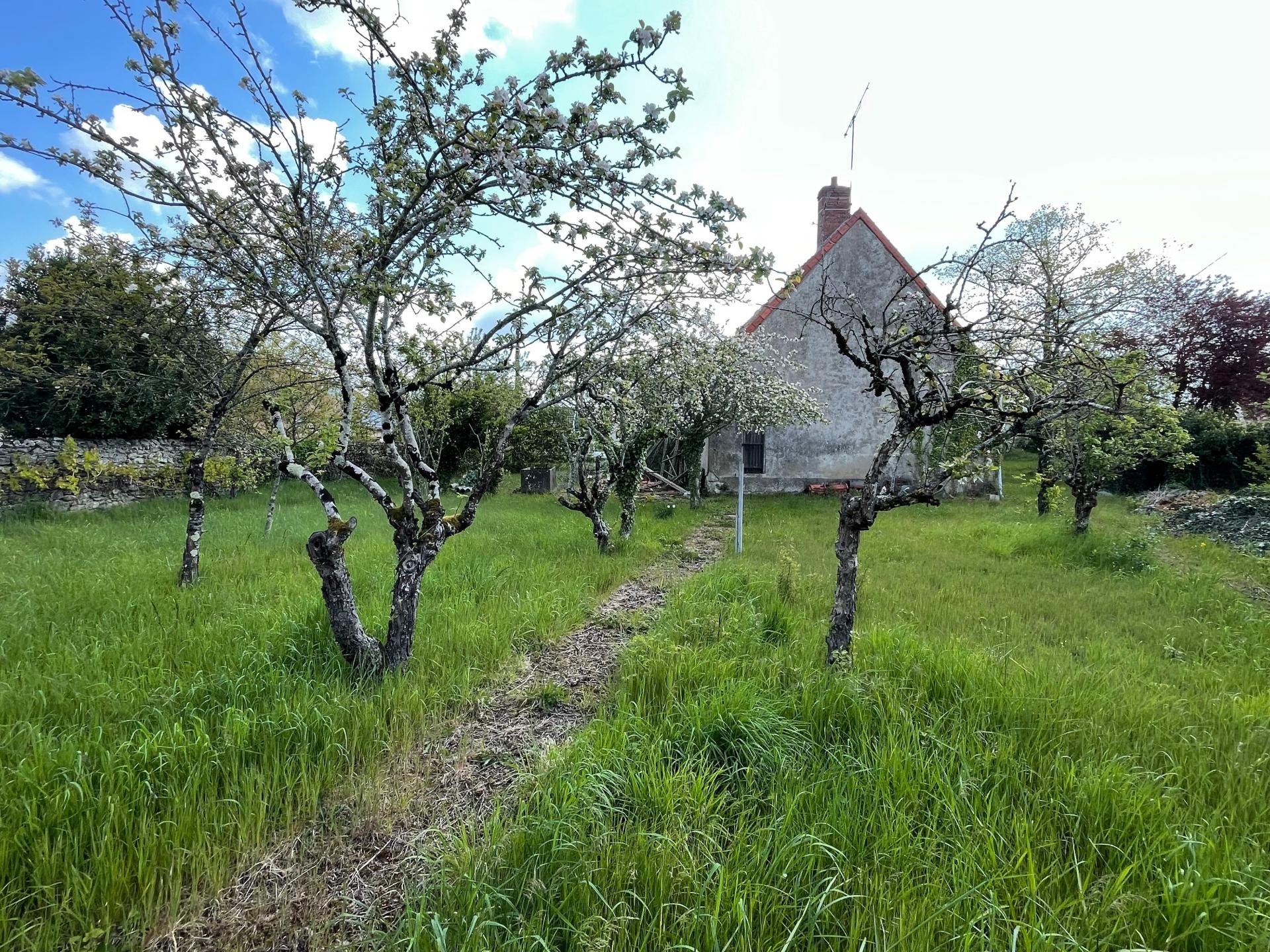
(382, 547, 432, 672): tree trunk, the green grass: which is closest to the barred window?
the green grass

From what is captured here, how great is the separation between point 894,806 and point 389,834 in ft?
8.17

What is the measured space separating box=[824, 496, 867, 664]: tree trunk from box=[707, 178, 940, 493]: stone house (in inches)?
472

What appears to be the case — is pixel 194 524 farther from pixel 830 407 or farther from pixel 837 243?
pixel 837 243

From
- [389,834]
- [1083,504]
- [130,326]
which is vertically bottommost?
[389,834]

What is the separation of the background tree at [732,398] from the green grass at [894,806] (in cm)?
698

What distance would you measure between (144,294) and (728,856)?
6.48m

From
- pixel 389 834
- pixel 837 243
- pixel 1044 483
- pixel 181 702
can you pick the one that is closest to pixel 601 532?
pixel 181 702

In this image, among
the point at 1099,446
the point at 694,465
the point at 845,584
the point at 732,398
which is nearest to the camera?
the point at 845,584

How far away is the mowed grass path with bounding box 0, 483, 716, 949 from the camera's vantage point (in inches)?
77.7

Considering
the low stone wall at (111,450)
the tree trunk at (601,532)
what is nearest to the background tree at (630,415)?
the tree trunk at (601,532)

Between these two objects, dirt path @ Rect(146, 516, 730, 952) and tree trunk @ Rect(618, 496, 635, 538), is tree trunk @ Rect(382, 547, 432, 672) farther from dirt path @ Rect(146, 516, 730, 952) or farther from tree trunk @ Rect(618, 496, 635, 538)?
tree trunk @ Rect(618, 496, 635, 538)

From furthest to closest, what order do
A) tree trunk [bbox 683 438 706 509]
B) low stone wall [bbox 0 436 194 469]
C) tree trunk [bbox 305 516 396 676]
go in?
1. tree trunk [bbox 683 438 706 509]
2. low stone wall [bbox 0 436 194 469]
3. tree trunk [bbox 305 516 396 676]

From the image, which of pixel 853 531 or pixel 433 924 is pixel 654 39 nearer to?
pixel 853 531

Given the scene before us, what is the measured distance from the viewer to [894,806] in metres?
2.37
